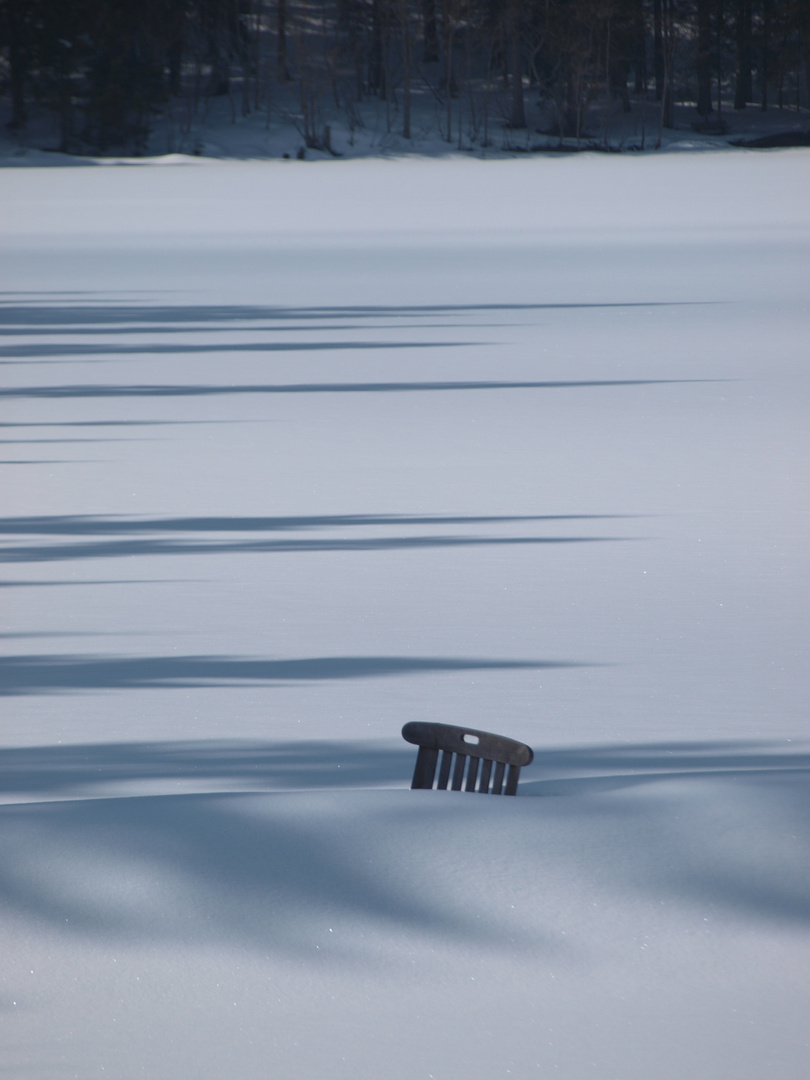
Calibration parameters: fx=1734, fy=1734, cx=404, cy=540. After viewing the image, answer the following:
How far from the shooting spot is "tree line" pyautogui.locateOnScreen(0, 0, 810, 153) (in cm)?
5206

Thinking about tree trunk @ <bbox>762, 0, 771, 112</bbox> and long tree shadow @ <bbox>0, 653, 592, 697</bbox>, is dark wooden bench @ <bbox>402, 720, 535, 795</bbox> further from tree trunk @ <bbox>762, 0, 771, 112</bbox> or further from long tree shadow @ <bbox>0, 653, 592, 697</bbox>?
tree trunk @ <bbox>762, 0, 771, 112</bbox>

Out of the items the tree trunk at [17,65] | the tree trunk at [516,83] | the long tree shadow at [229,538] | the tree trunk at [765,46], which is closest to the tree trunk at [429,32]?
the tree trunk at [516,83]

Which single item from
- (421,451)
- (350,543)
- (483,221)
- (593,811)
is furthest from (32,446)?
(483,221)

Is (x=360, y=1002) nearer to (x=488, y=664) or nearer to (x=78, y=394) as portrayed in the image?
(x=488, y=664)

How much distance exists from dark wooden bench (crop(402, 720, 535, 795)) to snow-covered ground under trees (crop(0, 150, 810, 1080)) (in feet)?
0.41

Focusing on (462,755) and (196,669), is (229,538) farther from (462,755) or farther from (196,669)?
(462,755)

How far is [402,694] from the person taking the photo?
4.35m

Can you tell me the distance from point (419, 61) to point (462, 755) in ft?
202

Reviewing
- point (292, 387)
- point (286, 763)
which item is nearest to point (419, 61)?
point (292, 387)

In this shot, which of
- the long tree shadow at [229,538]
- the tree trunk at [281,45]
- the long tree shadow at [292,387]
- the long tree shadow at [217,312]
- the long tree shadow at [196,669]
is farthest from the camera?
the tree trunk at [281,45]

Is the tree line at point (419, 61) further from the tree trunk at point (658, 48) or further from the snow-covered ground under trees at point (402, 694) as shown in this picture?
the snow-covered ground under trees at point (402, 694)

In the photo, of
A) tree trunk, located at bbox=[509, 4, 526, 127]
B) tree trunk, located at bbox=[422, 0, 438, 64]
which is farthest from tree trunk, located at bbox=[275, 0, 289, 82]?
tree trunk, located at bbox=[509, 4, 526, 127]

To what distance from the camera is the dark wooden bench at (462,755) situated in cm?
273

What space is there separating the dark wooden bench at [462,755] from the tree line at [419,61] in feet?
166
